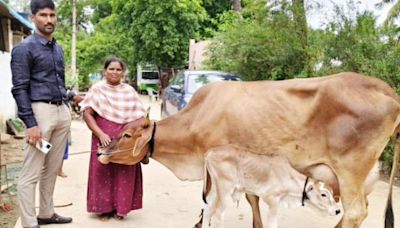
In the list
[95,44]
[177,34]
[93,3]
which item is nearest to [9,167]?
[177,34]

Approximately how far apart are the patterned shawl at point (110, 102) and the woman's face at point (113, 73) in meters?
0.05

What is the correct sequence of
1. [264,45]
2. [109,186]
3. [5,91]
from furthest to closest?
[264,45]
[5,91]
[109,186]

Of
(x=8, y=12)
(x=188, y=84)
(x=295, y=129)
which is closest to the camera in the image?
(x=295, y=129)

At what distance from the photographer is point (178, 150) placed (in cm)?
429

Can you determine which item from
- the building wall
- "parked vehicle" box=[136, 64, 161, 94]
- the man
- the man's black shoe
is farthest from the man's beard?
"parked vehicle" box=[136, 64, 161, 94]

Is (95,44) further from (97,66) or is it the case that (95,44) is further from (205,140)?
(205,140)

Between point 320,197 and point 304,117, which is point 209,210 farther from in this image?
point 304,117

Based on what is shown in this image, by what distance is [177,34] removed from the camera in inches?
888

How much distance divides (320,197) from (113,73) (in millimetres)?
2245

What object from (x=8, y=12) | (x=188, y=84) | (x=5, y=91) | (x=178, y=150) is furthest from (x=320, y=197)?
(x=5, y=91)

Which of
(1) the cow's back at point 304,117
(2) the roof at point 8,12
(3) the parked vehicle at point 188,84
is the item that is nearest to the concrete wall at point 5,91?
(2) the roof at point 8,12

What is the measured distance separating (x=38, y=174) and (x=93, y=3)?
1203 inches

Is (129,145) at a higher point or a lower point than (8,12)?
lower

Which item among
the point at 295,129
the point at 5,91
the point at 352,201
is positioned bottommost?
the point at 5,91
